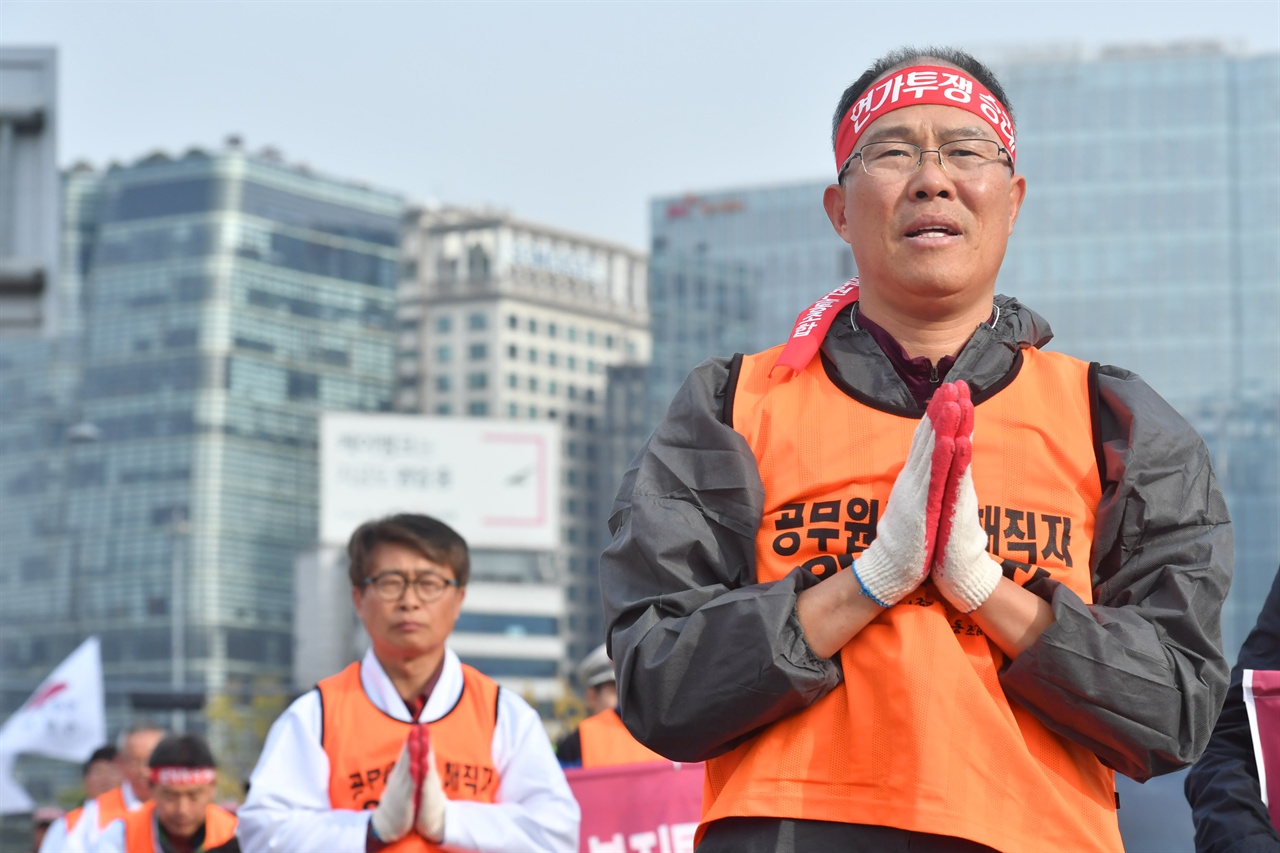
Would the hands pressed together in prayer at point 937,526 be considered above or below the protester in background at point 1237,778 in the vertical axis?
above

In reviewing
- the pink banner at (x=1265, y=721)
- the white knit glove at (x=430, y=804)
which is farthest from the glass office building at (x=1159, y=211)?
the pink banner at (x=1265, y=721)

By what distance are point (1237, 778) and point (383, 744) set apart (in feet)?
8.47

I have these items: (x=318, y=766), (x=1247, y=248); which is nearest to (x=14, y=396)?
(x=1247, y=248)

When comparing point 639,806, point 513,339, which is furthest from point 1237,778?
point 513,339

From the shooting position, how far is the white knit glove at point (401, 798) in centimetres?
505

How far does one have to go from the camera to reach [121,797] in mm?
9273

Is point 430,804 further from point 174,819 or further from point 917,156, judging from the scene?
point 174,819

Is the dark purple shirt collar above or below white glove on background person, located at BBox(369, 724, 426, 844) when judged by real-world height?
above

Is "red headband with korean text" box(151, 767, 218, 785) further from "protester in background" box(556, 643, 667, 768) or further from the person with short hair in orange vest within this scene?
"protester in background" box(556, 643, 667, 768)

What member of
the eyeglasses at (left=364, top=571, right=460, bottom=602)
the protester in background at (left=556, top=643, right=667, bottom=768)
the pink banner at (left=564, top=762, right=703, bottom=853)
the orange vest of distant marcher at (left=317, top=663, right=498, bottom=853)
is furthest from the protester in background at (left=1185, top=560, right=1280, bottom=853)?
the protester in background at (left=556, top=643, right=667, bottom=768)

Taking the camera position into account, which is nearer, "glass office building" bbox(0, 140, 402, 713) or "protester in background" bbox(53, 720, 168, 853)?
"protester in background" bbox(53, 720, 168, 853)

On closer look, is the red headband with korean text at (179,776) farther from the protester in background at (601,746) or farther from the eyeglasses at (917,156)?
the eyeglasses at (917,156)

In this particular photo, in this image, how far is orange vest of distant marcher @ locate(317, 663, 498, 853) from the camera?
5.45 m

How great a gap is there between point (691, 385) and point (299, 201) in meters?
123
